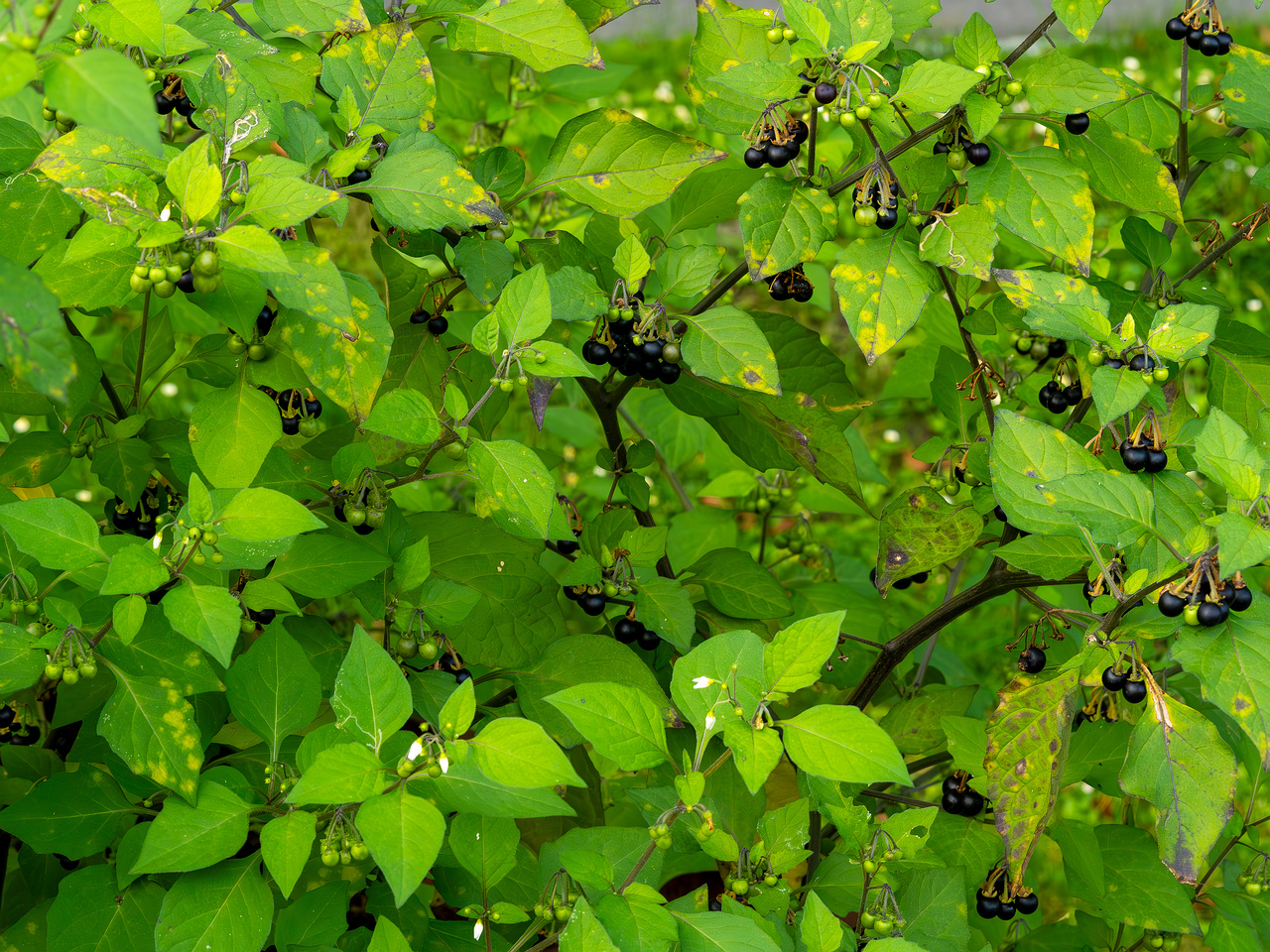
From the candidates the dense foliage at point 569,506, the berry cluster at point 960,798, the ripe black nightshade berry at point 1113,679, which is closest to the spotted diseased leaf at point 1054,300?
the dense foliage at point 569,506

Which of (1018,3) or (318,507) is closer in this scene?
(318,507)

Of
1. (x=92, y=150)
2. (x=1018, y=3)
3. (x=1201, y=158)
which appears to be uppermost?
(x=92, y=150)

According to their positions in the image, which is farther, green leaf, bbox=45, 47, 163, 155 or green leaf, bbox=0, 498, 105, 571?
green leaf, bbox=0, 498, 105, 571

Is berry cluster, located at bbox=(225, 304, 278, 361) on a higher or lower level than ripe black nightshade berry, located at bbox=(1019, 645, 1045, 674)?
higher

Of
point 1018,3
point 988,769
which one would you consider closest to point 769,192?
point 988,769

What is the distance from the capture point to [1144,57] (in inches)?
233

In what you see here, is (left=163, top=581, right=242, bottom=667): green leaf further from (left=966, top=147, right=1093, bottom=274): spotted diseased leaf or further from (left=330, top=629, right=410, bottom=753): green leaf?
(left=966, top=147, right=1093, bottom=274): spotted diseased leaf

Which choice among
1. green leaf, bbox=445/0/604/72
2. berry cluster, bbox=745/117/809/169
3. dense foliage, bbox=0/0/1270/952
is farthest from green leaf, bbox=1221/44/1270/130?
green leaf, bbox=445/0/604/72

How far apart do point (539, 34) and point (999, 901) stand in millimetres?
1626

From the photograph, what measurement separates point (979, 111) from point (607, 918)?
1.22 m

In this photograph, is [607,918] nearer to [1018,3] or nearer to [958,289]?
[958,289]

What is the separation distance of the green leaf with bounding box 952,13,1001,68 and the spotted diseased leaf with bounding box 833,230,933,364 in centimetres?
30

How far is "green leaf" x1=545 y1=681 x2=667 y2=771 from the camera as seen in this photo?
1374 mm

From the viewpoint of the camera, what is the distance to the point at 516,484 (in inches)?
58.9
